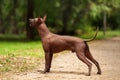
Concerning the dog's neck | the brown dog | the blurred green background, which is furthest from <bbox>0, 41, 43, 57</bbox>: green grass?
the brown dog

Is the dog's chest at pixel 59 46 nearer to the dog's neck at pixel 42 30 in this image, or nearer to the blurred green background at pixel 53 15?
the dog's neck at pixel 42 30

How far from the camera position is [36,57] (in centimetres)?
1873

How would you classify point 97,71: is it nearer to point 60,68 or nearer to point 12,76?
point 60,68

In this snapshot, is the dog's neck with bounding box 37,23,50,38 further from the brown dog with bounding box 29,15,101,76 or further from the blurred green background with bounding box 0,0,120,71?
the blurred green background with bounding box 0,0,120,71

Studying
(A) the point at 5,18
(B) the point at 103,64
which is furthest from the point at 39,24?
(A) the point at 5,18

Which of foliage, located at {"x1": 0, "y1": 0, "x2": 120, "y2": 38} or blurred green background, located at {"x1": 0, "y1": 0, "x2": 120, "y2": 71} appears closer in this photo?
blurred green background, located at {"x1": 0, "y1": 0, "x2": 120, "y2": 71}

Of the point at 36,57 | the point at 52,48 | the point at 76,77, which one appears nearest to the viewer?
the point at 76,77

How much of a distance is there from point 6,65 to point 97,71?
3.54 meters

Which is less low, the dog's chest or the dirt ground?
the dog's chest

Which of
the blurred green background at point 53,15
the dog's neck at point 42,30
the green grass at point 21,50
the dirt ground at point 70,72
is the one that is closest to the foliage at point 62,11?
the blurred green background at point 53,15

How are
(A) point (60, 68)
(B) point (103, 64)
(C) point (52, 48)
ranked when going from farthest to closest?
1. (B) point (103, 64)
2. (A) point (60, 68)
3. (C) point (52, 48)

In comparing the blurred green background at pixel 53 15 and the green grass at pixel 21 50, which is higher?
the green grass at pixel 21 50

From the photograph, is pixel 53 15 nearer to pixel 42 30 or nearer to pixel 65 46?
pixel 42 30

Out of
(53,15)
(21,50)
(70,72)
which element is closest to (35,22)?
(70,72)
